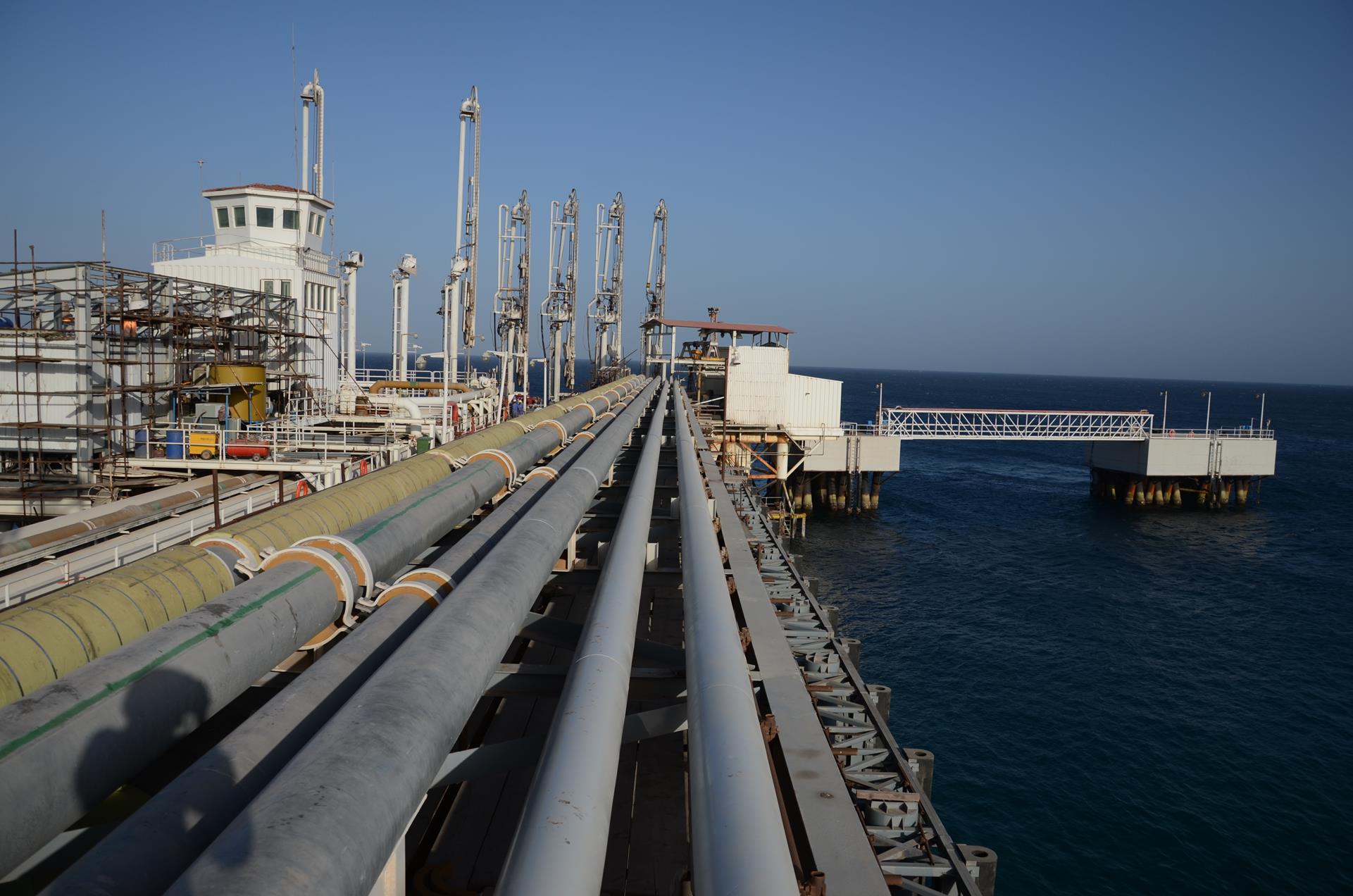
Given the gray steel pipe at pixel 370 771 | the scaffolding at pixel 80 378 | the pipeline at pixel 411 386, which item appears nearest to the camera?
the gray steel pipe at pixel 370 771

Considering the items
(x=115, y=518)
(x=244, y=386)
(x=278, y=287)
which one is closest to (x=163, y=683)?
(x=115, y=518)

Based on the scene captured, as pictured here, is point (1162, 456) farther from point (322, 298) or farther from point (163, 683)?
point (163, 683)

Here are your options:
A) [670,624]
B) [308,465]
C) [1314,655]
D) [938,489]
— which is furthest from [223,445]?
[938,489]

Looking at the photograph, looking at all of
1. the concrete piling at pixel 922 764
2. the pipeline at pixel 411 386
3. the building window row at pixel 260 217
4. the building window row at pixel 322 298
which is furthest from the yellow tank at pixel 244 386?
the concrete piling at pixel 922 764

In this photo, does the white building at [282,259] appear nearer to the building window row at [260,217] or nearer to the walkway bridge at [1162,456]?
the building window row at [260,217]

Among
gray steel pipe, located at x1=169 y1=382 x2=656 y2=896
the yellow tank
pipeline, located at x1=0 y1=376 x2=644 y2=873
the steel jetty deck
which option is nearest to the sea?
the steel jetty deck

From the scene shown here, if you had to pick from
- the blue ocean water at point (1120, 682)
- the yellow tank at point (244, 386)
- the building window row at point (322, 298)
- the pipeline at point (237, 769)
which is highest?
the building window row at point (322, 298)

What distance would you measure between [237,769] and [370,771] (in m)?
0.99

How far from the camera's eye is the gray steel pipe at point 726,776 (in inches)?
137

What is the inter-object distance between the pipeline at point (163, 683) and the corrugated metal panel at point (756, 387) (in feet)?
143

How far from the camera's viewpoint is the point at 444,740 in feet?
14.9

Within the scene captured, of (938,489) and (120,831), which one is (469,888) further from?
(938,489)

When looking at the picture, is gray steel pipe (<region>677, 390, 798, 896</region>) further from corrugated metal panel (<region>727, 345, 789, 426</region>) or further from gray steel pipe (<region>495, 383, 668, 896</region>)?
corrugated metal panel (<region>727, 345, 789, 426</region>)

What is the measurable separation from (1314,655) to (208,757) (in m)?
35.2
